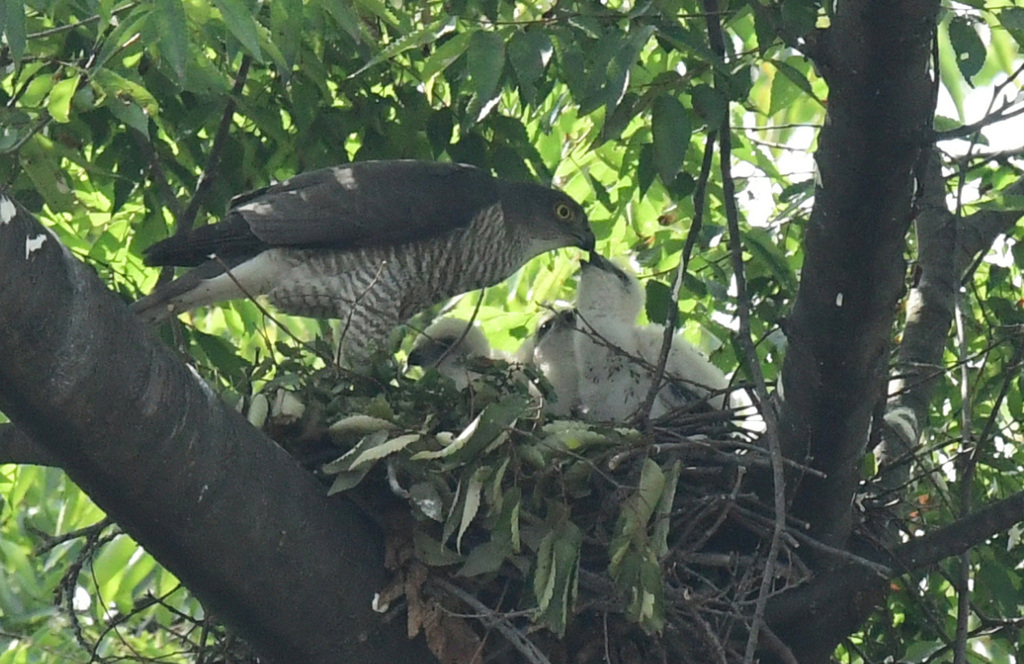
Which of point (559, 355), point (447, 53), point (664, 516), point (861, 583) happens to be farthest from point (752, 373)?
point (559, 355)

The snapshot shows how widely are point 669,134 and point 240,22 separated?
111 cm

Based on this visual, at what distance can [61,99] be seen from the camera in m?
3.74

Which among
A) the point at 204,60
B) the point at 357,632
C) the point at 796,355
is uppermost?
the point at 204,60

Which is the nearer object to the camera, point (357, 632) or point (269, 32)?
point (357, 632)

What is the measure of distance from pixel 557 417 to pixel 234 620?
1.41 meters

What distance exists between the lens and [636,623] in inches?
137

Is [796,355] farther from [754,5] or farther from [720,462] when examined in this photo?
[754,5]

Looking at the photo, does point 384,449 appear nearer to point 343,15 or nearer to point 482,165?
point 343,15

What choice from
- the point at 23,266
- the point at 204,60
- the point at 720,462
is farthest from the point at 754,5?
the point at 23,266

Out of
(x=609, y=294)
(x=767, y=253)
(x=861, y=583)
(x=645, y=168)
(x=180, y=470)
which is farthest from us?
(x=609, y=294)

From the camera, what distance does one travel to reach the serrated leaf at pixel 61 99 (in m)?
3.72

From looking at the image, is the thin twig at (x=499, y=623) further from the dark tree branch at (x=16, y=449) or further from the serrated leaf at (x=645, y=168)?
the serrated leaf at (x=645, y=168)

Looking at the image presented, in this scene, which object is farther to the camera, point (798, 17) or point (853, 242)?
point (798, 17)

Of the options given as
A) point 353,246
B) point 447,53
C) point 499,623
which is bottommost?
point 499,623
